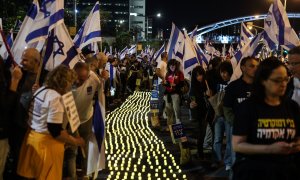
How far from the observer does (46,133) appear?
540 centimetres

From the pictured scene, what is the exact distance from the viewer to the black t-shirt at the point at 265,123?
3.79m

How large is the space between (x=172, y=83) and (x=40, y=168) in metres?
6.38

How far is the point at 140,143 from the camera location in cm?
1118

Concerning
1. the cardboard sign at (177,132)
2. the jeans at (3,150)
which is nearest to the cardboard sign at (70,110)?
the jeans at (3,150)

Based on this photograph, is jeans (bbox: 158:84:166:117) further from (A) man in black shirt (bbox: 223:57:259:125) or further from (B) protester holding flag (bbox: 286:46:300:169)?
(B) protester holding flag (bbox: 286:46:300:169)

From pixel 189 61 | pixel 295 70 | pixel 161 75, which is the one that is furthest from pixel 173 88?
pixel 295 70

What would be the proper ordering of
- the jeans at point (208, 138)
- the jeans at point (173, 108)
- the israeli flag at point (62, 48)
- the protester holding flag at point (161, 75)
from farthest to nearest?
1. the protester holding flag at point (161, 75)
2. the jeans at point (173, 108)
3. the jeans at point (208, 138)
4. the israeli flag at point (62, 48)

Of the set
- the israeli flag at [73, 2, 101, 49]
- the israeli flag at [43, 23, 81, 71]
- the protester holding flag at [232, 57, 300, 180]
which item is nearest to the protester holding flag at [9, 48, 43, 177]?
the israeli flag at [43, 23, 81, 71]

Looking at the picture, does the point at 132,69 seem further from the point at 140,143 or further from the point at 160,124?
the point at 140,143

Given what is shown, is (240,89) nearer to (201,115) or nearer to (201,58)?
(201,115)

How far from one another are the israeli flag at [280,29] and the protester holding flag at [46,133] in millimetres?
5922

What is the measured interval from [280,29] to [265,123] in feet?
22.9

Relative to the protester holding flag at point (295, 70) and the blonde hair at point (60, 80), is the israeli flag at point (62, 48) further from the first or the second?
the protester holding flag at point (295, 70)

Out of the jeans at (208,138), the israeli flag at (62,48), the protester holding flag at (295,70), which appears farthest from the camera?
the jeans at (208,138)
